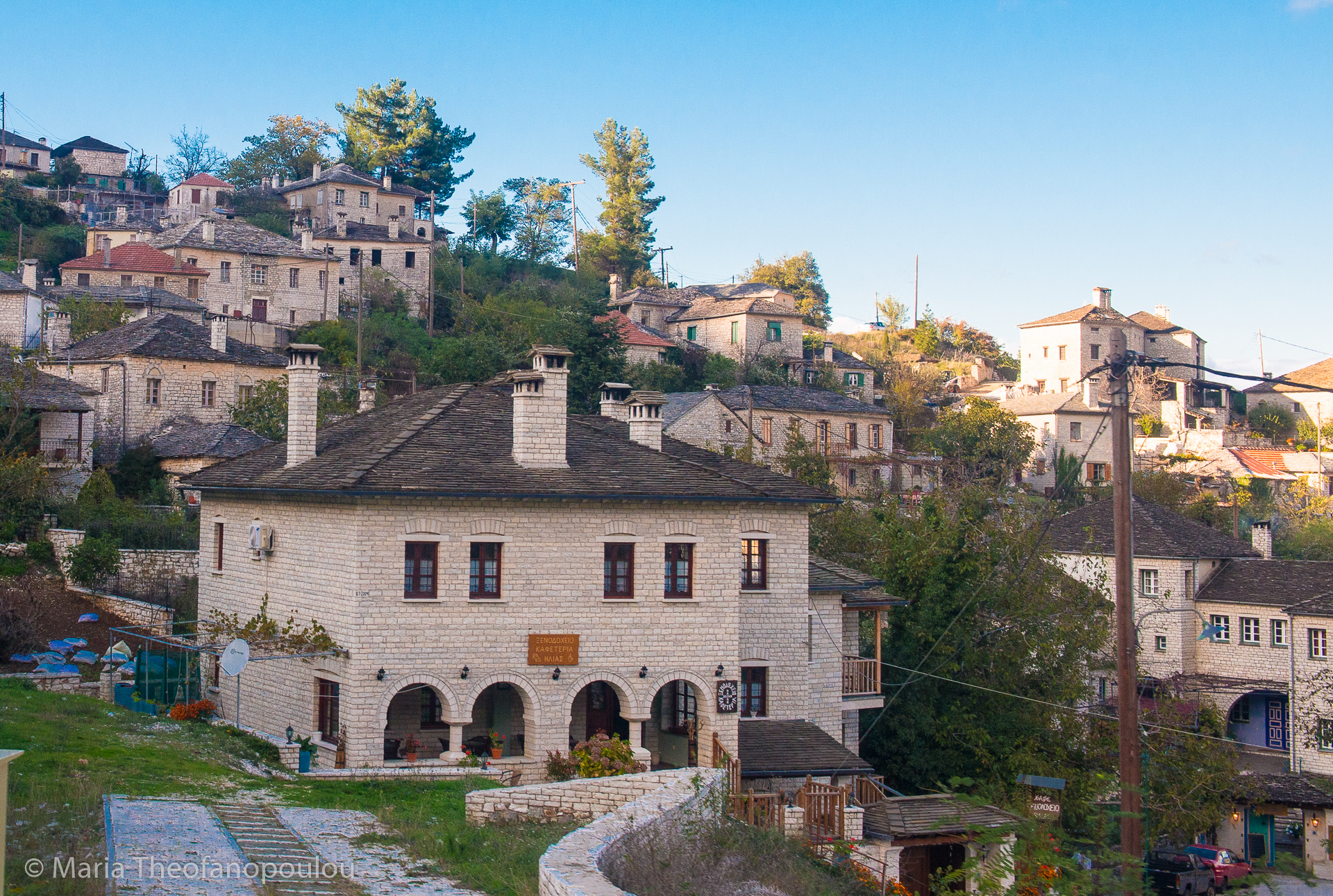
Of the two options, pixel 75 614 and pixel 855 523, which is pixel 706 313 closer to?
pixel 855 523

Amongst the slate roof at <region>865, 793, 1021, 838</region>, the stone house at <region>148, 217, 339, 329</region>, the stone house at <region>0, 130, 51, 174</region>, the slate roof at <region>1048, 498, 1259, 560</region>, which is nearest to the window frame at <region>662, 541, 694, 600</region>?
the slate roof at <region>865, 793, 1021, 838</region>

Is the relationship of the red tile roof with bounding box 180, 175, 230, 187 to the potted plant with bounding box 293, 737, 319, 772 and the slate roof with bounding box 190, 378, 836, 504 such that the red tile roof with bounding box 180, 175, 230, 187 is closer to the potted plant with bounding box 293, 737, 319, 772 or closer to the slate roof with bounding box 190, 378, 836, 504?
the slate roof with bounding box 190, 378, 836, 504

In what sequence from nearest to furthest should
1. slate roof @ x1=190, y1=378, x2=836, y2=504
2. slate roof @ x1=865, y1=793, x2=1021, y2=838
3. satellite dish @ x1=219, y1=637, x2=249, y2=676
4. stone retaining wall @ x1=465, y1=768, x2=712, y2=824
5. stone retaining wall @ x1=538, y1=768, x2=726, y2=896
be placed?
1. stone retaining wall @ x1=538, y1=768, x2=726, y2=896
2. stone retaining wall @ x1=465, y1=768, x2=712, y2=824
3. satellite dish @ x1=219, y1=637, x2=249, y2=676
4. slate roof @ x1=190, y1=378, x2=836, y2=504
5. slate roof @ x1=865, y1=793, x2=1021, y2=838

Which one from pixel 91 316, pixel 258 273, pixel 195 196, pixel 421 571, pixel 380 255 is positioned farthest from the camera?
pixel 195 196

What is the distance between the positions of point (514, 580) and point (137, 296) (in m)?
44.3

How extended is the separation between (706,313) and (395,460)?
53.1 metres

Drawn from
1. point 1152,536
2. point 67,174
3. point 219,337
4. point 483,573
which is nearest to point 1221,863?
point 1152,536

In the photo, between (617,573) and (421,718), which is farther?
(421,718)

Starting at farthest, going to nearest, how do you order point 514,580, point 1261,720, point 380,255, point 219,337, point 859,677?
1. point 380,255
2. point 219,337
3. point 1261,720
4. point 859,677
5. point 514,580

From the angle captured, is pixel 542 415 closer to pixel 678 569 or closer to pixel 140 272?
pixel 678 569

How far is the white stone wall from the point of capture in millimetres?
22484

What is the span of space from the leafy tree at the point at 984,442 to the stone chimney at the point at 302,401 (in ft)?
151

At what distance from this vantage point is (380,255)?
71.8 metres

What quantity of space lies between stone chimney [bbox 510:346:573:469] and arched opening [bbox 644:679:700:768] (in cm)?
521
